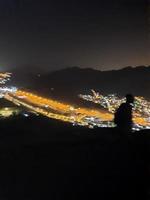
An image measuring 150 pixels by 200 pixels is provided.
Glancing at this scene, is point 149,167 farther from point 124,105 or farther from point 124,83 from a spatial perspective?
point 124,83

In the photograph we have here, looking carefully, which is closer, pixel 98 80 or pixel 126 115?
pixel 126 115

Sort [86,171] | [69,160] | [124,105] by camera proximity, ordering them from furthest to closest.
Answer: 1. [124,105]
2. [69,160]
3. [86,171]

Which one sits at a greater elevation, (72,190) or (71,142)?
(71,142)

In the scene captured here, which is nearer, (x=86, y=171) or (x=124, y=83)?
(x=86, y=171)

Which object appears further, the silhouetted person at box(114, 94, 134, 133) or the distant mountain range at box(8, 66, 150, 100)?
the distant mountain range at box(8, 66, 150, 100)

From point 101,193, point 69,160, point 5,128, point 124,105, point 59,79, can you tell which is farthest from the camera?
point 59,79

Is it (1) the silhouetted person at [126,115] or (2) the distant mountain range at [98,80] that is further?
(2) the distant mountain range at [98,80]

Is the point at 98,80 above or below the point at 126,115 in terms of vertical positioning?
above

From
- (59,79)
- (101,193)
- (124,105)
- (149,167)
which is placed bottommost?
(101,193)

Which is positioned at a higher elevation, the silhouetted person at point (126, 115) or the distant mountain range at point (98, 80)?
the distant mountain range at point (98, 80)

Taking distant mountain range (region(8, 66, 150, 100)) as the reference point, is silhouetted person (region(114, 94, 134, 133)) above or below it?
below

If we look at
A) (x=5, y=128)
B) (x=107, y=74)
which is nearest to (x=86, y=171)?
(x=5, y=128)
